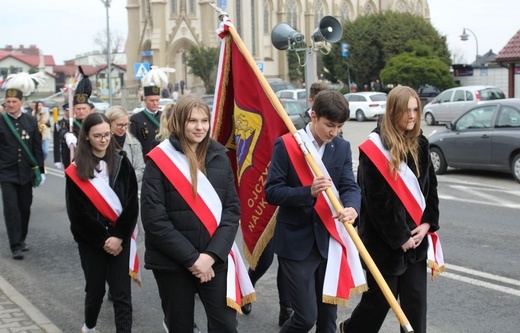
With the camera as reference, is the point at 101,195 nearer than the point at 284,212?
No

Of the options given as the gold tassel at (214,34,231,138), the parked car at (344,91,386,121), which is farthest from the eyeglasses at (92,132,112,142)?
the parked car at (344,91,386,121)

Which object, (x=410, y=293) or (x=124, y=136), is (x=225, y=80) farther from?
(x=410, y=293)

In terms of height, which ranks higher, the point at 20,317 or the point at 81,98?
the point at 81,98

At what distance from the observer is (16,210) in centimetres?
900

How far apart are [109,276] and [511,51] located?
1005 inches

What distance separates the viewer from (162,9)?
243ft

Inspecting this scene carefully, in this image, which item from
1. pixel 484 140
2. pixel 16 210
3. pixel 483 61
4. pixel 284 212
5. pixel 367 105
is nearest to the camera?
pixel 284 212

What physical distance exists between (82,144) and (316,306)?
2085mm

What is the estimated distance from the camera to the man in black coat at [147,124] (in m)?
8.16

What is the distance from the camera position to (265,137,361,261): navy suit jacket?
177 inches

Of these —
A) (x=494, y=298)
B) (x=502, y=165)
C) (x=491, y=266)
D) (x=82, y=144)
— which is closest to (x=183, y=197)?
(x=82, y=144)

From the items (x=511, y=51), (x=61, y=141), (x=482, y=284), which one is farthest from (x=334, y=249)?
(x=511, y=51)

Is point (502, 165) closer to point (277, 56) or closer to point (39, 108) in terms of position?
point (39, 108)

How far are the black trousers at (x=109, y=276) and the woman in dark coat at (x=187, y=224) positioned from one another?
1050 mm
